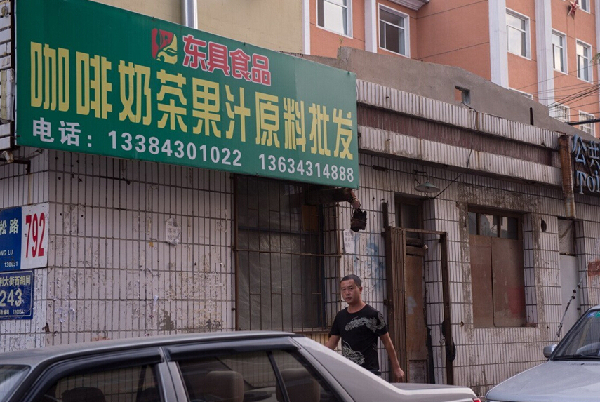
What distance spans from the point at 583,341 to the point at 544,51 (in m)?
25.1

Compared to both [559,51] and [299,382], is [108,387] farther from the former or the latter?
[559,51]

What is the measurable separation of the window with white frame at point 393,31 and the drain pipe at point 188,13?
55.8ft

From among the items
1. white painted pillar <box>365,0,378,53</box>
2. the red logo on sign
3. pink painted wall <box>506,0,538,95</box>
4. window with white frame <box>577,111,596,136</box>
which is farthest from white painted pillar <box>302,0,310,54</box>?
the red logo on sign

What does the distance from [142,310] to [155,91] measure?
227 cm

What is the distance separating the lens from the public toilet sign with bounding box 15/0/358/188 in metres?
8.14

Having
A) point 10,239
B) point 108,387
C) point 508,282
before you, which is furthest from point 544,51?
point 108,387

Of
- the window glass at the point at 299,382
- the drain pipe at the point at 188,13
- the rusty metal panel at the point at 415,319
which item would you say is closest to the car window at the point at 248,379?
the window glass at the point at 299,382

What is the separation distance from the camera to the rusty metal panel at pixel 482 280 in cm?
1400

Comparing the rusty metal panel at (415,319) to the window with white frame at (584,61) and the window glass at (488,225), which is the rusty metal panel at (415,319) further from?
the window with white frame at (584,61)

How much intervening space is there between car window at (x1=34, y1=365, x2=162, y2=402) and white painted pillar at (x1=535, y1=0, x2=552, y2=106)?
96.7 ft

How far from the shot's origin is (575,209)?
644 inches

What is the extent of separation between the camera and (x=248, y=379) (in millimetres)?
4594

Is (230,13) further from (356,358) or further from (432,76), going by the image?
(356,358)

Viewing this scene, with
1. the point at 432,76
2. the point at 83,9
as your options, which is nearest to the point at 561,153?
the point at 432,76
